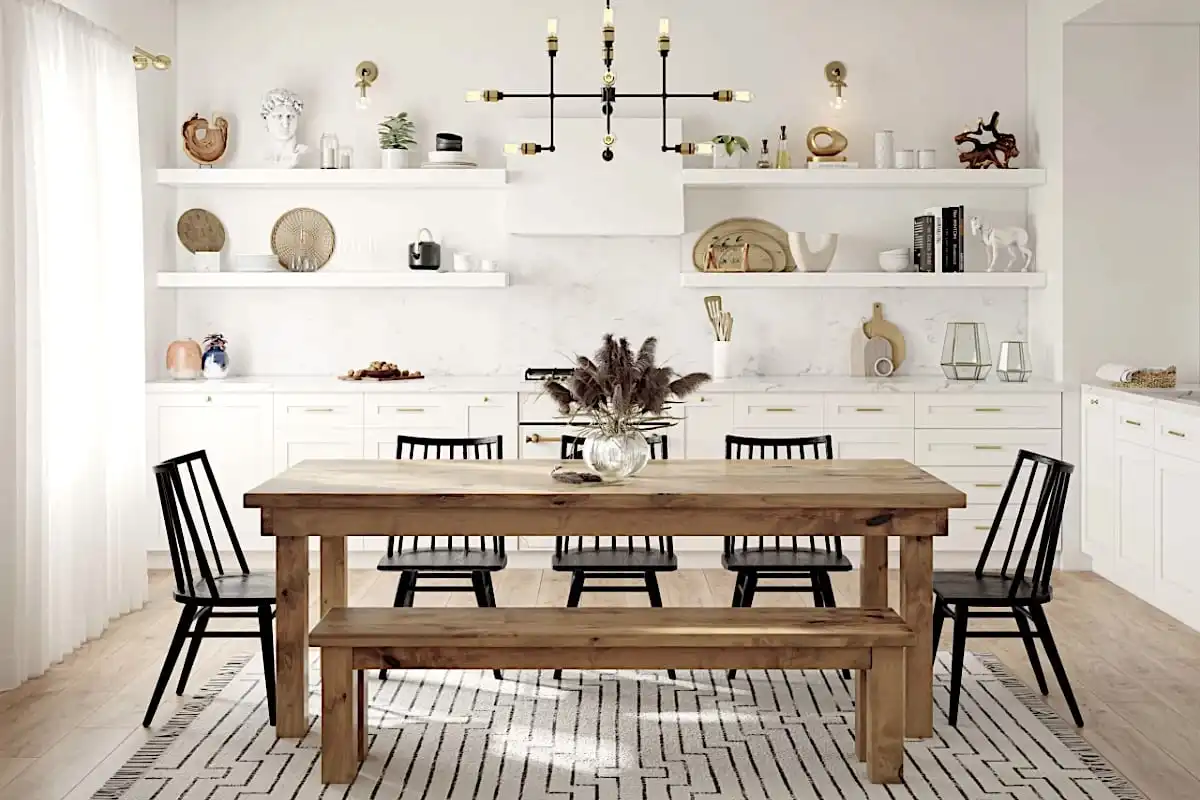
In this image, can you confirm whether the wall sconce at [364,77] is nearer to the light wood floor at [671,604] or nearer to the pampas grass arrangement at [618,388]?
the light wood floor at [671,604]

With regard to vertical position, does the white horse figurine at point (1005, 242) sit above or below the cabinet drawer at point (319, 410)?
above

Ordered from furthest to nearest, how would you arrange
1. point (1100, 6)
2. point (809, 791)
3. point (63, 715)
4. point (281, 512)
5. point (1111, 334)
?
point (1111, 334) < point (1100, 6) < point (63, 715) < point (281, 512) < point (809, 791)

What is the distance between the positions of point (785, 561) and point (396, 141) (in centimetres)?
319

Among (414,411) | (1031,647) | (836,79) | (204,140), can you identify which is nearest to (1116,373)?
(836,79)

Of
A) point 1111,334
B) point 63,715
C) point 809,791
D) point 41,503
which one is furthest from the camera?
point 1111,334

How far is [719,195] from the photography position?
6664 millimetres

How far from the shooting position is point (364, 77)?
6.54 metres

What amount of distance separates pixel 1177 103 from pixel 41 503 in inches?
207

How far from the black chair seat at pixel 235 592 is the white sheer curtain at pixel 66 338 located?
823 millimetres

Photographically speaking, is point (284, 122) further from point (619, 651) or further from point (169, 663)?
point (619, 651)

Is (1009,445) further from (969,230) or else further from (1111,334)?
(969,230)

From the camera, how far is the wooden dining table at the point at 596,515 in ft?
12.0

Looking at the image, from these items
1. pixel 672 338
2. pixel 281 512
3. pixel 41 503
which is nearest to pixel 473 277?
pixel 672 338

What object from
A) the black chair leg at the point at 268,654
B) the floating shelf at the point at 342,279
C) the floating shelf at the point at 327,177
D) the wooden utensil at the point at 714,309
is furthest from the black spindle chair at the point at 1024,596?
the floating shelf at the point at 327,177
